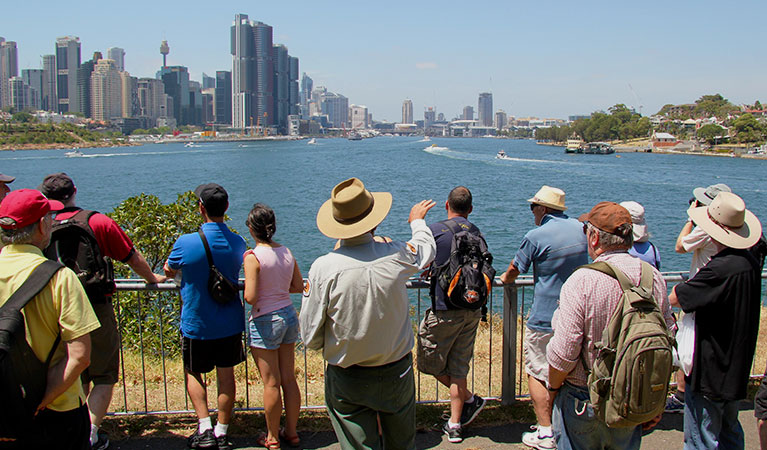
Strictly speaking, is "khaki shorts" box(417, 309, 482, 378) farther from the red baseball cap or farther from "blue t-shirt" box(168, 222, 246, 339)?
the red baseball cap

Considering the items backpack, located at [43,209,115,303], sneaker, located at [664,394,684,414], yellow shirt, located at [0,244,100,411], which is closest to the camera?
yellow shirt, located at [0,244,100,411]

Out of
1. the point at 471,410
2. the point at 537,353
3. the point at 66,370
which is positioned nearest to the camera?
the point at 66,370

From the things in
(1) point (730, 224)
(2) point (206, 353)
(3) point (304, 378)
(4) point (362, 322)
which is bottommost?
(3) point (304, 378)

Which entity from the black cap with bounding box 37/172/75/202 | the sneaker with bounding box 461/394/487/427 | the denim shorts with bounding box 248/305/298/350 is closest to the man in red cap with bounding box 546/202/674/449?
the sneaker with bounding box 461/394/487/427

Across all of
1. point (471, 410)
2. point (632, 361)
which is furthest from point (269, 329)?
point (632, 361)

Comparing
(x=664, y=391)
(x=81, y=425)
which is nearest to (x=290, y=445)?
(x=81, y=425)

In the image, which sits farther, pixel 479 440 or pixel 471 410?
pixel 471 410

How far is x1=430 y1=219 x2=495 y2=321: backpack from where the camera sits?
4.20 m

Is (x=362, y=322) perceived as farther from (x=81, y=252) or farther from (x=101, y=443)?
(x=101, y=443)

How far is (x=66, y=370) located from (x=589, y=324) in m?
2.49

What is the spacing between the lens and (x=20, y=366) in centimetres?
269

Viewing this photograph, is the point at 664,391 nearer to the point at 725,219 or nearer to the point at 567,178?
the point at 725,219

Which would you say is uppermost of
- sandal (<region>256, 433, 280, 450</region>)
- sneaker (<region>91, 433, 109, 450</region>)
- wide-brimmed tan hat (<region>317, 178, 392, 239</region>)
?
wide-brimmed tan hat (<region>317, 178, 392, 239</region>)

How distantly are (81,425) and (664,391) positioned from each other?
283 centimetres
